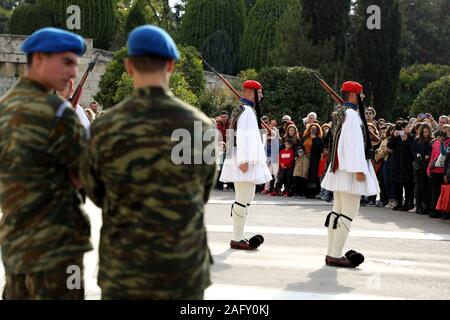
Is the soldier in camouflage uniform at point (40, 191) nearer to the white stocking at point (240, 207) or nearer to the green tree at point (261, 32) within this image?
the white stocking at point (240, 207)

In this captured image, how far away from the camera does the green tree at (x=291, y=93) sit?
83.7 ft

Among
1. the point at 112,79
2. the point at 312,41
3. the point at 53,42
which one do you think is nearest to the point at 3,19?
the point at 312,41

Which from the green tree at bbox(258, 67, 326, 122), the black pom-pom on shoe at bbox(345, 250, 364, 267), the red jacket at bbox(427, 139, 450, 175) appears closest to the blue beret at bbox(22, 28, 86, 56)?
the black pom-pom on shoe at bbox(345, 250, 364, 267)

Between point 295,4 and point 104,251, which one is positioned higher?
point 295,4

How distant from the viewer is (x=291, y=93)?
25531mm

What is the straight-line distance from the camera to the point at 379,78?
3434cm

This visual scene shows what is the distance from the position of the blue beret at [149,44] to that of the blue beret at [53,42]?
1.79ft

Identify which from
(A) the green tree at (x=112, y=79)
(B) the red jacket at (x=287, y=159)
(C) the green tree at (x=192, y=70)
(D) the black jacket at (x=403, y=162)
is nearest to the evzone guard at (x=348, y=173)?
(D) the black jacket at (x=403, y=162)

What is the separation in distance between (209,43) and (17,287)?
34.8 meters

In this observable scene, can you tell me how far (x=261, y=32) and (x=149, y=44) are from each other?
3442 cm
